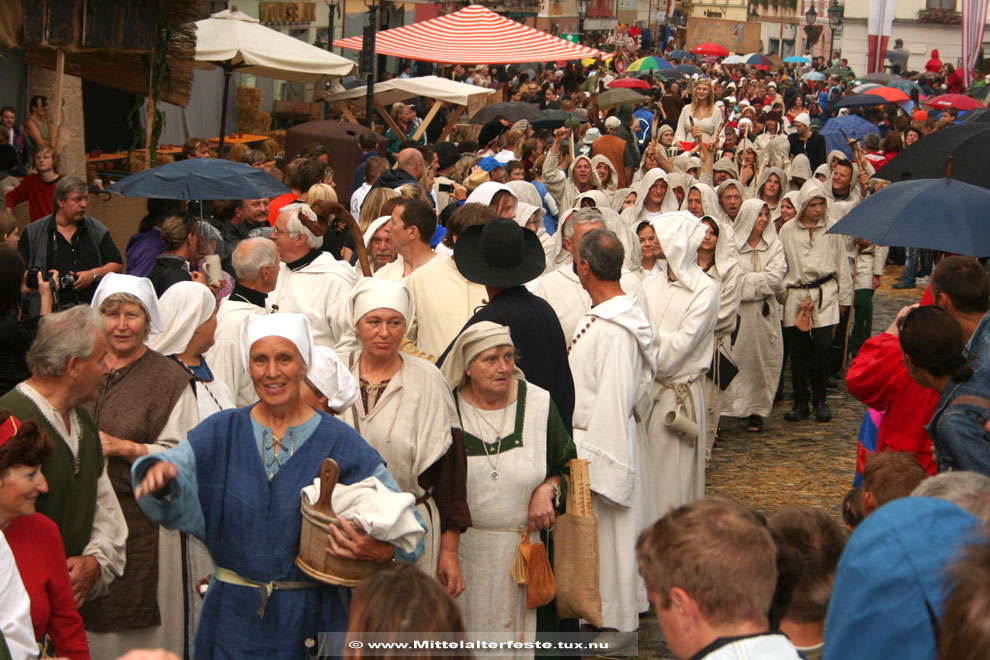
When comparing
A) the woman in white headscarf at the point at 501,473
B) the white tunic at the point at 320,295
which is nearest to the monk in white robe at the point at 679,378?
the white tunic at the point at 320,295

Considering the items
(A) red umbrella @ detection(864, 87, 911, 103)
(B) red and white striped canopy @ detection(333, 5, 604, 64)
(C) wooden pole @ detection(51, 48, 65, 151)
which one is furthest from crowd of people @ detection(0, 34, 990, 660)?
(A) red umbrella @ detection(864, 87, 911, 103)

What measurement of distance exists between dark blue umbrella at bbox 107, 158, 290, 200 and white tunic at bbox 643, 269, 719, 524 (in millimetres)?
3044

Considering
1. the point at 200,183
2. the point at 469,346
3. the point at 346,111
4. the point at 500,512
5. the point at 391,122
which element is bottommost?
the point at 500,512

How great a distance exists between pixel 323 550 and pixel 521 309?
206cm

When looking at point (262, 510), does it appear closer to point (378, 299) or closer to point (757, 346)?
point (378, 299)

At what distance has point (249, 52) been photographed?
14367 mm

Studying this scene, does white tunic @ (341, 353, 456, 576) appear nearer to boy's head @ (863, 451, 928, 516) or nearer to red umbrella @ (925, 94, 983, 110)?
boy's head @ (863, 451, 928, 516)

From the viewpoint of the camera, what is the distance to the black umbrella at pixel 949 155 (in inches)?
293

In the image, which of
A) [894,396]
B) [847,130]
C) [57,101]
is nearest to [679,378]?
[894,396]

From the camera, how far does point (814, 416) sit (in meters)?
10.9

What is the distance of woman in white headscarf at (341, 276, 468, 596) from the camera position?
461 centimetres

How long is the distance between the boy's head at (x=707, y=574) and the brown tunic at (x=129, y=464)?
2344 mm

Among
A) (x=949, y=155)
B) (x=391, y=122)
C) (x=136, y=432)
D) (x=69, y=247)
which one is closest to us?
(x=136, y=432)

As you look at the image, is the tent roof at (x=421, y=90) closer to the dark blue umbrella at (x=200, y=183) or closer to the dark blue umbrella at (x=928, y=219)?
the dark blue umbrella at (x=200, y=183)
